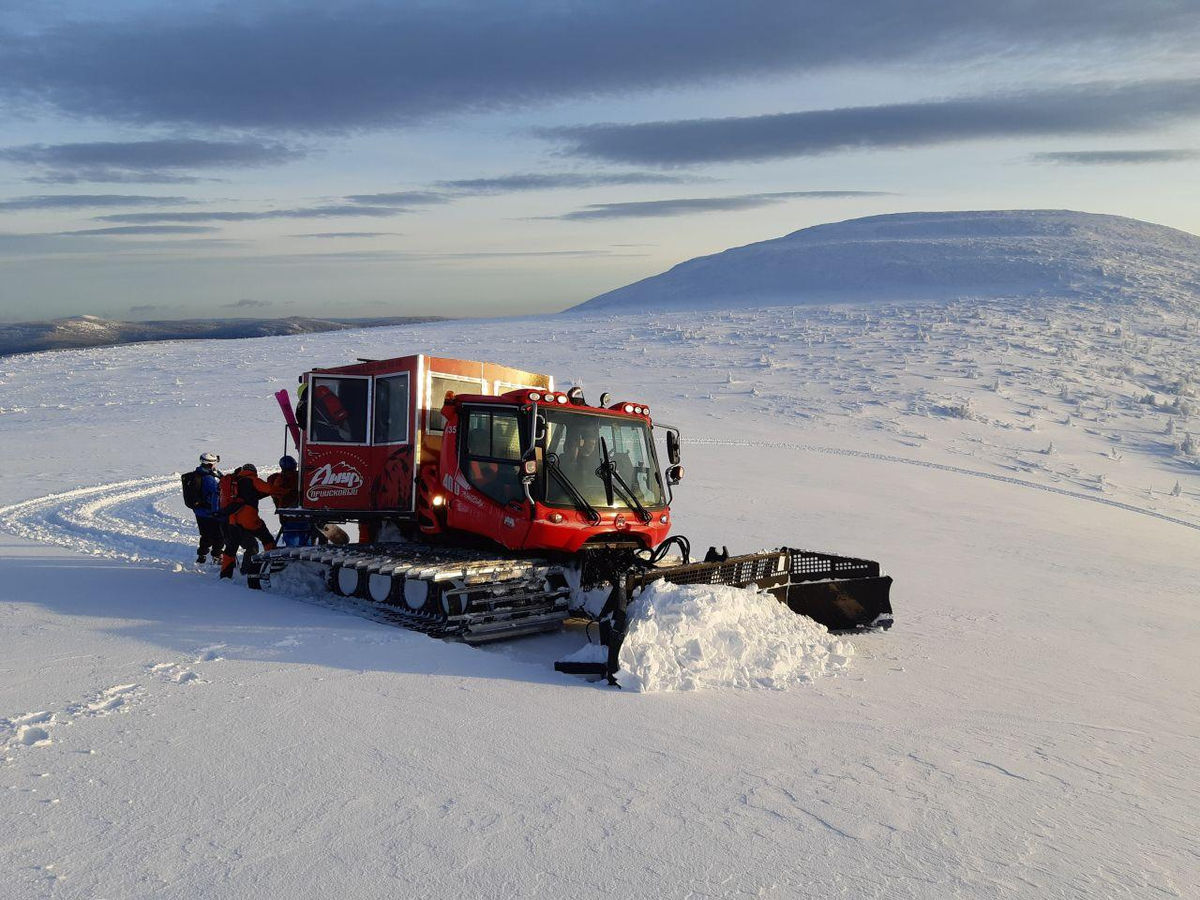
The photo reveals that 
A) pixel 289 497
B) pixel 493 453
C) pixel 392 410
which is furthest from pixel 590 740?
pixel 289 497

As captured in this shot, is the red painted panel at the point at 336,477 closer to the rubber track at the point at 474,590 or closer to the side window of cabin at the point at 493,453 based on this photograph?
the rubber track at the point at 474,590

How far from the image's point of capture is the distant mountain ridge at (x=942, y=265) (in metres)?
54.1

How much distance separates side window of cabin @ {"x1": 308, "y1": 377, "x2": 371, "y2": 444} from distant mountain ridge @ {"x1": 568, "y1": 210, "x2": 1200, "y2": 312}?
1776 inches

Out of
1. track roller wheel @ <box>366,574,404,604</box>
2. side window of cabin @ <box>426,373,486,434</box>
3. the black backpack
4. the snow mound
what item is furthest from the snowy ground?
side window of cabin @ <box>426,373,486,434</box>

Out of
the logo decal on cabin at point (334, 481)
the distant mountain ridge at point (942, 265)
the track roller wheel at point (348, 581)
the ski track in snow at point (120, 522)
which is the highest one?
the distant mountain ridge at point (942, 265)

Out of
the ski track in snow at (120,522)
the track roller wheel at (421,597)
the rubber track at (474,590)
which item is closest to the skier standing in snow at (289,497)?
the ski track in snow at (120,522)

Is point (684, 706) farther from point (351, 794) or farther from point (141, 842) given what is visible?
point (141, 842)

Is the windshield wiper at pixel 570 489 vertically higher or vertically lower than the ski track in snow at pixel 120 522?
higher

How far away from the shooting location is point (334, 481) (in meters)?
11.4

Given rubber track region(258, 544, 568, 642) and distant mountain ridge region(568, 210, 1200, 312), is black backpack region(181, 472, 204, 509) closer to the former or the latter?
rubber track region(258, 544, 568, 642)

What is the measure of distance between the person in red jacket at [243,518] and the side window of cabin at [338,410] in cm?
91

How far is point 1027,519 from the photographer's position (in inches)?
706

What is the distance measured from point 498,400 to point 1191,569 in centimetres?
1096

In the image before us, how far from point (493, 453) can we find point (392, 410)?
6.30ft
